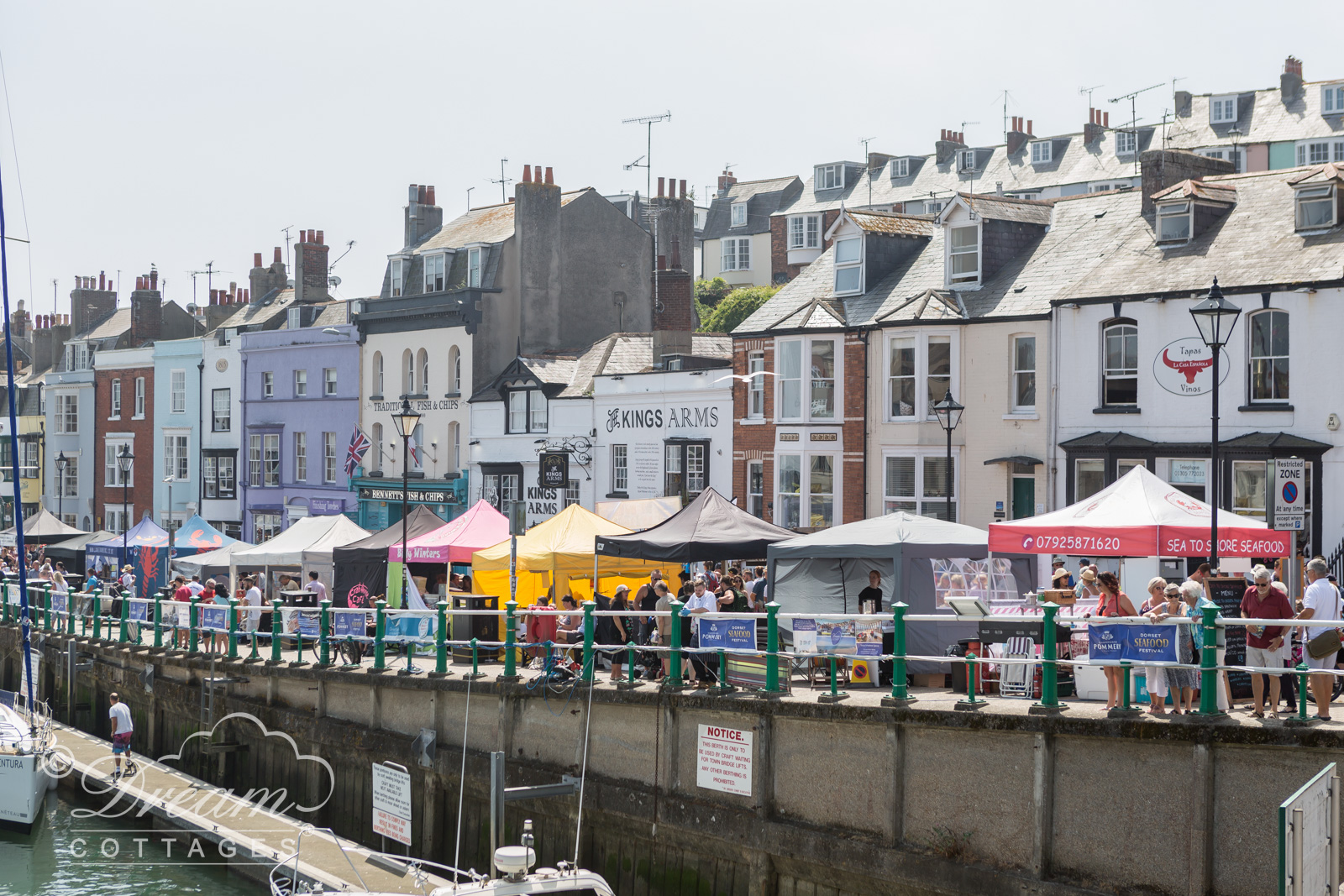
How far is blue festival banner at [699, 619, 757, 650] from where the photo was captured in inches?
657

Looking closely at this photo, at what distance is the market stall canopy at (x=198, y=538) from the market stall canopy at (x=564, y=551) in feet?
50.2

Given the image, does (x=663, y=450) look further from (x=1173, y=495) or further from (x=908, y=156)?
(x=908, y=156)

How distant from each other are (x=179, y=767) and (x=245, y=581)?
6.82 meters

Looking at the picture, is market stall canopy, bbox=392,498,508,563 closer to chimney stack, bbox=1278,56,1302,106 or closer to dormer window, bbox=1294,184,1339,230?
dormer window, bbox=1294,184,1339,230

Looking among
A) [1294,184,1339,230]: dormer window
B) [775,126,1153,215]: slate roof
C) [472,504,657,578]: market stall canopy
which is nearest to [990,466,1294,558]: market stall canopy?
[472,504,657,578]: market stall canopy

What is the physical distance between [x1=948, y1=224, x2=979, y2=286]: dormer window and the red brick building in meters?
39.3

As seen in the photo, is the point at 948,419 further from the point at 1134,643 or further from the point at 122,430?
the point at 122,430

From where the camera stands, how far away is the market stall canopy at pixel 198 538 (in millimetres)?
38531

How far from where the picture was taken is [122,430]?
61875mm

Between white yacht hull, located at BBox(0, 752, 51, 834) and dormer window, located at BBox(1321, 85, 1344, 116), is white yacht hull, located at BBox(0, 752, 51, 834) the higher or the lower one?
the lower one

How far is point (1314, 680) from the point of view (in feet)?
42.4

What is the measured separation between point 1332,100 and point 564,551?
49.3m

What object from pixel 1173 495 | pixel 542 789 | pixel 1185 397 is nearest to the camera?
pixel 542 789

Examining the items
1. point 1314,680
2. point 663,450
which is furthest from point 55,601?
point 1314,680
